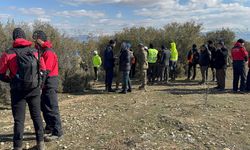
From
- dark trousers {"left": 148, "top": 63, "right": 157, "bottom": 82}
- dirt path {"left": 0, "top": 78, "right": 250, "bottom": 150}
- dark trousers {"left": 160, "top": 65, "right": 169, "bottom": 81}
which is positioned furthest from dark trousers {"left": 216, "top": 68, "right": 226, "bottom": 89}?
dark trousers {"left": 148, "top": 63, "right": 157, "bottom": 82}

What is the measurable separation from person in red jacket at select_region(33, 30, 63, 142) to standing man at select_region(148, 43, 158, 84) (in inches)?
407

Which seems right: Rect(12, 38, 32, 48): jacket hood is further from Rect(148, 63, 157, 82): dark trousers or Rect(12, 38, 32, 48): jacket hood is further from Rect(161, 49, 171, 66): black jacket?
Rect(148, 63, 157, 82): dark trousers

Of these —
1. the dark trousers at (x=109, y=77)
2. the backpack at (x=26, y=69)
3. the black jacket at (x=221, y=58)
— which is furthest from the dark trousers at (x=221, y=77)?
the backpack at (x=26, y=69)

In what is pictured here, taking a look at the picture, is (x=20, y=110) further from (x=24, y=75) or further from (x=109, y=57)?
(x=109, y=57)

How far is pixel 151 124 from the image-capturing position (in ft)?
29.4

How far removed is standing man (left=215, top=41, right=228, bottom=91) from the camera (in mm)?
15156

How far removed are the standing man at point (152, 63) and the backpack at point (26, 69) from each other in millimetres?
11246

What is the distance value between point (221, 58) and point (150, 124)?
7.17m

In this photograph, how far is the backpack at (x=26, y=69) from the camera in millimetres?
6551

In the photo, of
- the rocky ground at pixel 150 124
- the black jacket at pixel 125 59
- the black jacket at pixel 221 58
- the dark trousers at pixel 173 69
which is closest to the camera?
the rocky ground at pixel 150 124

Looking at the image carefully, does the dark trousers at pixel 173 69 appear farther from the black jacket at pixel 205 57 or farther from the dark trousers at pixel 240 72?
the dark trousers at pixel 240 72

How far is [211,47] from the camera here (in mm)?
17078

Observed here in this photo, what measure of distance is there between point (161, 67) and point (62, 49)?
4603 mm

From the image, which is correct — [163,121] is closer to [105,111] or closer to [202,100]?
[105,111]
